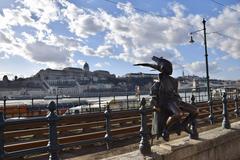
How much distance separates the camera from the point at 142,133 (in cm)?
720

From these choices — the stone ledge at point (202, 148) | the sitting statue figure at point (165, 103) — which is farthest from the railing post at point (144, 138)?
the sitting statue figure at point (165, 103)

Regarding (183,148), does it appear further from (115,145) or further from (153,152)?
(115,145)

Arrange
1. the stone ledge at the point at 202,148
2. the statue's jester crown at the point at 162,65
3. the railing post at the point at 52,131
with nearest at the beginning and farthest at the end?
the railing post at the point at 52,131, the stone ledge at the point at 202,148, the statue's jester crown at the point at 162,65

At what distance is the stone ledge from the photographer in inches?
276

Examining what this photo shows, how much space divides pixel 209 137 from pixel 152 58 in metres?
2.52

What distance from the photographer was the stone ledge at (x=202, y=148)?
7.01 metres

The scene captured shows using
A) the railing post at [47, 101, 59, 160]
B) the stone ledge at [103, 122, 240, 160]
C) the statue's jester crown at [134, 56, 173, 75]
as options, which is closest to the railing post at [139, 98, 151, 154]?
the stone ledge at [103, 122, 240, 160]

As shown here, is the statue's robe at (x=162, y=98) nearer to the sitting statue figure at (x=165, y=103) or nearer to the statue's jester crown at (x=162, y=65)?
the sitting statue figure at (x=165, y=103)

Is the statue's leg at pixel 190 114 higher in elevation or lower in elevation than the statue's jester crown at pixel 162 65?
lower

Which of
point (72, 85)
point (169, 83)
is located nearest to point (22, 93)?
point (72, 85)

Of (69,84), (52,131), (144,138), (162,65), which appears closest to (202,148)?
(144,138)

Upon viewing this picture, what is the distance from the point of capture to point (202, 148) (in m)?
8.26

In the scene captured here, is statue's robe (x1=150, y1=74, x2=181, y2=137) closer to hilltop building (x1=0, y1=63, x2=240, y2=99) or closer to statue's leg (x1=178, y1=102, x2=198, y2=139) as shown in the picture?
statue's leg (x1=178, y1=102, x2=198, y2=139)

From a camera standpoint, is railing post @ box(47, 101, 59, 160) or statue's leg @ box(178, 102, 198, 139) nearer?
railing post @ box(47, 101, 59, 160)
